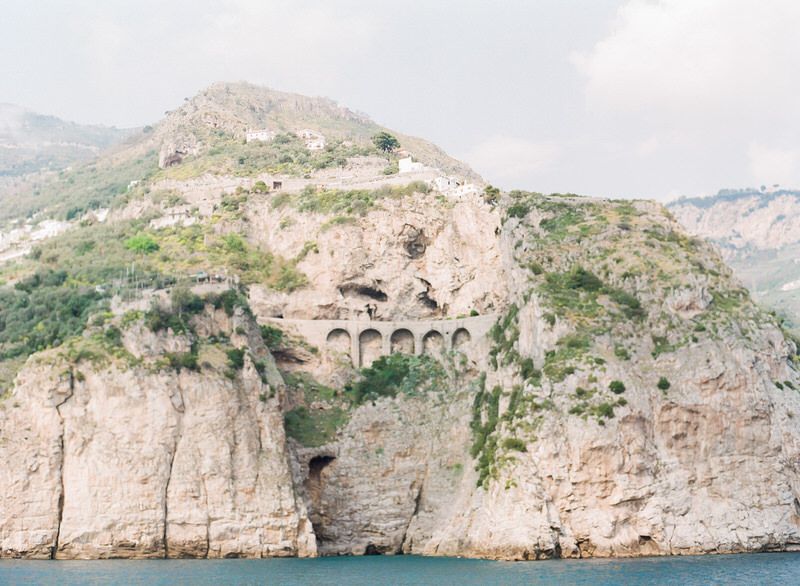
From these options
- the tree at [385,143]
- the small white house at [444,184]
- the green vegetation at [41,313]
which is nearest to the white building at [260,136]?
the tree at [385,143]

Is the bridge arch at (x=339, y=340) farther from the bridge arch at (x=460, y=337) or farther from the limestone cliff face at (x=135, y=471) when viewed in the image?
the limestone cliff face at (x=135, y=471)

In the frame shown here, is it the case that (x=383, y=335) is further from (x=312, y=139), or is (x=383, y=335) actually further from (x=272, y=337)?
(x=312, y=139)

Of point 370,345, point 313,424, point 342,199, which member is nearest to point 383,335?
point 370,345

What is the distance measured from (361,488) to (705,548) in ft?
71.5

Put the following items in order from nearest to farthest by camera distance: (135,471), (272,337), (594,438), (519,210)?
(135,471), (594,438), (272,337), (519,210)

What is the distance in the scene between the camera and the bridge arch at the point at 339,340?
88438 mm

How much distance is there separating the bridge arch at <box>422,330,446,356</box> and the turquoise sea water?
20.4 meters

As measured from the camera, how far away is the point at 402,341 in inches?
3538

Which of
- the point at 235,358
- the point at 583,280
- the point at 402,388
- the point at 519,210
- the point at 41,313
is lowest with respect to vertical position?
the point at 402,388

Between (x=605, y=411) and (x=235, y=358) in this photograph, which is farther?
(x=235, y=358)

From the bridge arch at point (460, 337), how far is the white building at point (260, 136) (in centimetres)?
3899

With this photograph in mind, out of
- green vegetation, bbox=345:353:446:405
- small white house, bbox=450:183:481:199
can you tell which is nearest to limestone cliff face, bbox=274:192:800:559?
green vegetation, bbox=345:353:446:405

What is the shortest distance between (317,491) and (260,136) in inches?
1954

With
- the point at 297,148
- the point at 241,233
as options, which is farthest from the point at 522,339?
the point at 297,148
